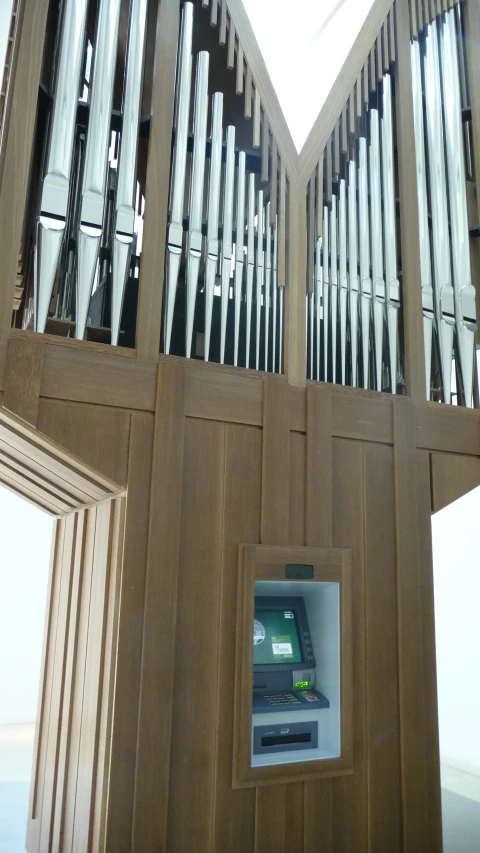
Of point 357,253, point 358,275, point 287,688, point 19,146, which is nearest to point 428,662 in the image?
point 287,688

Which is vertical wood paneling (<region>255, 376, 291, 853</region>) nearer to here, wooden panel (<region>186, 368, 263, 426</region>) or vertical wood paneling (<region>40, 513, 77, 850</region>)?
wooden panel (<region>186, 368, 263, 426</region>)

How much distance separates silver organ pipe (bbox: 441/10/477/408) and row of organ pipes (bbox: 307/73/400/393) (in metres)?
0.40

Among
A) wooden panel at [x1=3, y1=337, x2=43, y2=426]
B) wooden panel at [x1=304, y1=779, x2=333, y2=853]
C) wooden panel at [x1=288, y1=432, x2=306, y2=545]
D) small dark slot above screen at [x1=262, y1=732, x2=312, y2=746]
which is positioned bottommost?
wooden panel at [x1=304, y1=779, x2=333, y2=853]

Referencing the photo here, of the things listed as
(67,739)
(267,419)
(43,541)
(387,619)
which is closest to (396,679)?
(387,619)

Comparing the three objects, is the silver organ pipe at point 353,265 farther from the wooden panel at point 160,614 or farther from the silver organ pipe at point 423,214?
the wooden panel at point 160,614

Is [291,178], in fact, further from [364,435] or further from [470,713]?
[470,713]

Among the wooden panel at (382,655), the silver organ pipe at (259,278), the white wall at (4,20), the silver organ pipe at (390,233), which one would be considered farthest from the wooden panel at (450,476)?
the white wall at (4,20)

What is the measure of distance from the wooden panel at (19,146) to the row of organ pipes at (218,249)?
65cm

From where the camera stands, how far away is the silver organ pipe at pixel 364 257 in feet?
10.8

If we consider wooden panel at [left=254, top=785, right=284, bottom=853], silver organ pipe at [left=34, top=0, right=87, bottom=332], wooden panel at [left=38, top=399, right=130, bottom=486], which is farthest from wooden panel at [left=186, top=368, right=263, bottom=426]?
wooden panel at [left=254, top=785, right=284, bottom=853]

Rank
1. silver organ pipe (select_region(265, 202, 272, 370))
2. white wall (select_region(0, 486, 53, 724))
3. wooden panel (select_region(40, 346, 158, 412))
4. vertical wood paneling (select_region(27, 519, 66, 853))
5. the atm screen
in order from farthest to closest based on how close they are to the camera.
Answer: white wall (select_region(0, 486, 53, 724)) < vertical wood paneling (select_region(27, 519, 66, 853)) < silver organ pipe (select_region(265, 202, 272, 370)) < the atm screen < wooden panel (select_region(40, 346, 158, 412))

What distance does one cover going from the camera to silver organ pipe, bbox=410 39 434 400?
138 inches

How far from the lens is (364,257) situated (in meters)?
3.41

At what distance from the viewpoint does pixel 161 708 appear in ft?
8.02
